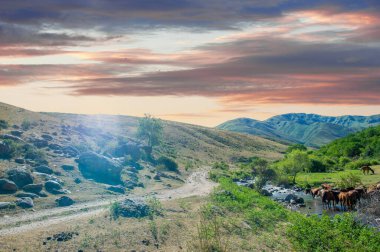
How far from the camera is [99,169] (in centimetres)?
5966

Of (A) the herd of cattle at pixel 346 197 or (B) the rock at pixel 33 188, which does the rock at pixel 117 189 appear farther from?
(A) the herd of cattle at pixel 346 197

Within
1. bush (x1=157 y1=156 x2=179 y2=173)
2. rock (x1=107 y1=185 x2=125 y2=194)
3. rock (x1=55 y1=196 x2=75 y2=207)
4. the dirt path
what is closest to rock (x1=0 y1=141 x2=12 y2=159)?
rock (x1=107 y1=185 x2=125 y2=194)

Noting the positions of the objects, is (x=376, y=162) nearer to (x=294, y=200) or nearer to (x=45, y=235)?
(x=294, y=200)

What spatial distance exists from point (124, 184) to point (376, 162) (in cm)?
6343

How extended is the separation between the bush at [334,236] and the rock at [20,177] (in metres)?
30.2

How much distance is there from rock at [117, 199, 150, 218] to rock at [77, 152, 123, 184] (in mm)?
20942

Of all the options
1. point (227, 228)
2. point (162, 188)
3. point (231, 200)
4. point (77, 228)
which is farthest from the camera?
point (162, 188)

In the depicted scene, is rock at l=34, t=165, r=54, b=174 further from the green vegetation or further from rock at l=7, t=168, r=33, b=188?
the green vegetation

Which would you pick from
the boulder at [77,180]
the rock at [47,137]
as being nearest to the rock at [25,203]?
the boulder at [77,180]

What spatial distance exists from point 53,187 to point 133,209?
16151 millimetres

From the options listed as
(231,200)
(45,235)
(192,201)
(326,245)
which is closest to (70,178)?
(192,201)

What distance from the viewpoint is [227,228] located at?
3403 centimetres

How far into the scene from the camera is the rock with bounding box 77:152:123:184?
5831 centimetres

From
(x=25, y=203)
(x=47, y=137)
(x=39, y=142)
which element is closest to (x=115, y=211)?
(x=25, y=203)
